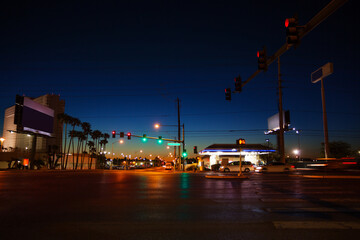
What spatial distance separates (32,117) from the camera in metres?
A: 61.7

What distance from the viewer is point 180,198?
1045cm

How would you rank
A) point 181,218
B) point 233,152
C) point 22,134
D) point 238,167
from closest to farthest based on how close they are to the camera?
point 181,218, point 238,167, point 233,152, point 22,134

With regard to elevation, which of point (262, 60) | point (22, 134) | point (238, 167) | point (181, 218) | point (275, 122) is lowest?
point (181, 218)

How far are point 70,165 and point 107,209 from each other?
9548 cm

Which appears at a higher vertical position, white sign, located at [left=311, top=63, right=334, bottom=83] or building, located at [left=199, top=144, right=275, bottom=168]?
white sign, located at [left=311, top=63, right=334, bottom=83]

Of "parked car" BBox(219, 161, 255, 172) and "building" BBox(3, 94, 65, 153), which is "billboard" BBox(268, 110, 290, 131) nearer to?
"parked car" BBox(219, 161, 255, 172)

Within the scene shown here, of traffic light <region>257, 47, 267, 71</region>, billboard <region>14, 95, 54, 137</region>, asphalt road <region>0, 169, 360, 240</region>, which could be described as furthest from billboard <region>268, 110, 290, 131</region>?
billboard <region>14, 95, 54, 137</region>

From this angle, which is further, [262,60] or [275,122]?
[275,122]

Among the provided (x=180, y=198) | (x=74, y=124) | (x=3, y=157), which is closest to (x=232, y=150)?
(x=180, y=198)

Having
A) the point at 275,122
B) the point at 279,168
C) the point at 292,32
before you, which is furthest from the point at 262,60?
the point at 275,122

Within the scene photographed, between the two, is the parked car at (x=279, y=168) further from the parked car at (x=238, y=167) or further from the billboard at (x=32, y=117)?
the billboard at (x=32, y=117)

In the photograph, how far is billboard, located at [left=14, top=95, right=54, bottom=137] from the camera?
189 ft

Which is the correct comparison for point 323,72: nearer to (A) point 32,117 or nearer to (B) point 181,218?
(B) point 181,218

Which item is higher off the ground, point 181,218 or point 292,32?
point 292,32
